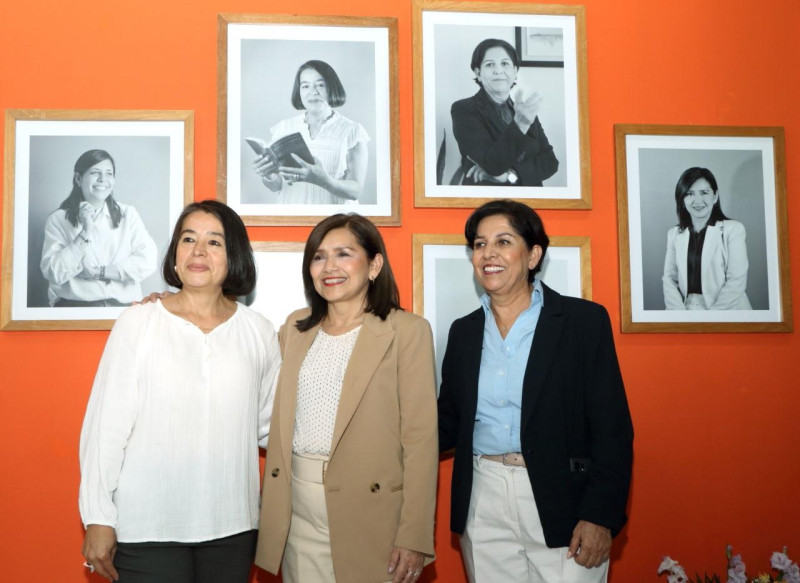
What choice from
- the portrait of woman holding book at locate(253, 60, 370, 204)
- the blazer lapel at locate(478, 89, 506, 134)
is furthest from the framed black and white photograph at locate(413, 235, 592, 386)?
the blazer lapel at locate(478, 89, 506, 134)

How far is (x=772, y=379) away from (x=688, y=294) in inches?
20.2

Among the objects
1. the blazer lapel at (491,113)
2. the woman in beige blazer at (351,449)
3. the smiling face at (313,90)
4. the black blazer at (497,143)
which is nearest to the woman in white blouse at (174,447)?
the woman in beige blazer at (351,449)

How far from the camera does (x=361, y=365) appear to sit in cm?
201

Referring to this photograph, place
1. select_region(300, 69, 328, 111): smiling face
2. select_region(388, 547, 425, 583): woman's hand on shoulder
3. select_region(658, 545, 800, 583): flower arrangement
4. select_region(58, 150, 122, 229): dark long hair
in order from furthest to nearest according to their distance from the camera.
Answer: select_region(300, 69, 328, 111): smiling face < select_region(58, 150, 122, 229): dark long hair < select_region(658, 545, 800, 583): flower arrangement < select_region(388, 547, 425, 583): woman's hand on shoulder

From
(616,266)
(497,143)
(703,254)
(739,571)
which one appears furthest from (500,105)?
(739,571)

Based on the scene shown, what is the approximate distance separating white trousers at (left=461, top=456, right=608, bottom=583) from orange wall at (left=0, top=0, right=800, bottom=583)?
1.84 ft

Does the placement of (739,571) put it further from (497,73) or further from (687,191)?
(497,73)

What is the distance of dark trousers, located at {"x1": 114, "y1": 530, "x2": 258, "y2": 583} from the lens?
1814 mm

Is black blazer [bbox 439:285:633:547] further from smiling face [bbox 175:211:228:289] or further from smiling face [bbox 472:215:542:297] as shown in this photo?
smiling face [bbox 175:211:228:289]

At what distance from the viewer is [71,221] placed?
101 inches

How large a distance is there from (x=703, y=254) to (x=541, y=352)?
44.3 inches

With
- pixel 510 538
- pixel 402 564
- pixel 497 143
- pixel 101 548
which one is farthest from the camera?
pixel 497 143

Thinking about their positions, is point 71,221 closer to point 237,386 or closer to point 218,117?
point 218,117

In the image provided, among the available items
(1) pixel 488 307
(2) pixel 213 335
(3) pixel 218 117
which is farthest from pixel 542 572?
(3) pixel 218 117
